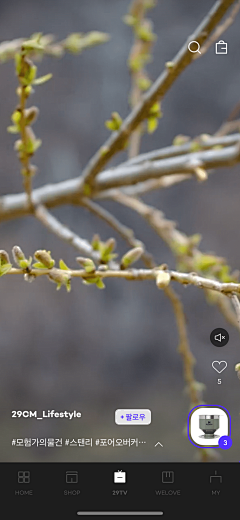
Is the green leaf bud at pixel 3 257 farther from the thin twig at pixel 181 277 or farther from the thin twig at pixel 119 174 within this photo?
the thin twig at pixel 119 174

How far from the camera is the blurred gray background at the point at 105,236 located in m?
0.45

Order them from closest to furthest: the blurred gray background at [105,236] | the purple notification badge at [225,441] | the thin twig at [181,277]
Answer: the thin twig at [181,277]
the purple notification badge at [225,441]
the blurred gray background at [105,236]

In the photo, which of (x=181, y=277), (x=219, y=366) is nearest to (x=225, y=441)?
(x=219, y=366)

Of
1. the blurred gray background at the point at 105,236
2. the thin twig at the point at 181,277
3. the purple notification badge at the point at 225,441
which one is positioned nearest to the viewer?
the thin twig at the point at 181,277

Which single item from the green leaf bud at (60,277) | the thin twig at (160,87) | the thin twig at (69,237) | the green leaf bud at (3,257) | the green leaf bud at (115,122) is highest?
the thin twig at (160,87)

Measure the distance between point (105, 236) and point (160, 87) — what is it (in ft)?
1.70

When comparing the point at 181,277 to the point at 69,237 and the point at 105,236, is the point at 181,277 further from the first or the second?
the point at 105,236

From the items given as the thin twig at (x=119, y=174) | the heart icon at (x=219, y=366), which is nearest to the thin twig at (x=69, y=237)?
the thin twig at (x=119, y=174)

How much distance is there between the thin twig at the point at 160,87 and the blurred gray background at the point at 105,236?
0.12 metres

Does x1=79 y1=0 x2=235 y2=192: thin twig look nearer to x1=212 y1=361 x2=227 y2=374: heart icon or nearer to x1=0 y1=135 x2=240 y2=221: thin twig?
x1=0 y1=135 x2=240 y2=221: thin twig
